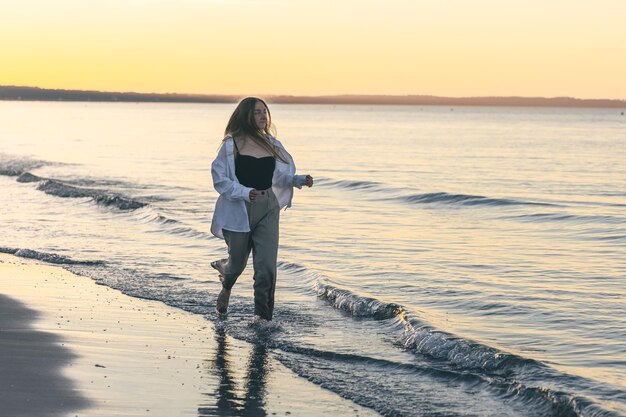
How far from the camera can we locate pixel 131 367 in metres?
7.50

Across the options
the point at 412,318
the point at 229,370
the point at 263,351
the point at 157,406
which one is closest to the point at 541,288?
the point at 412,318

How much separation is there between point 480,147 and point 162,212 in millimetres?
39846

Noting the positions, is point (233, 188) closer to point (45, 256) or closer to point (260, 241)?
point (260, 241)

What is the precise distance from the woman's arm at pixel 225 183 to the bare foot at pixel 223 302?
1.27 metres

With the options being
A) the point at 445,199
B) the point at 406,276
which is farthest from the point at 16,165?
the point at 406,276

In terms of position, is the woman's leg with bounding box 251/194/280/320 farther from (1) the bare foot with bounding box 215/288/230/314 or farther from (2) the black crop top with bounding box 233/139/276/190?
(1) the bare foot with bounding box 215/288/230/314

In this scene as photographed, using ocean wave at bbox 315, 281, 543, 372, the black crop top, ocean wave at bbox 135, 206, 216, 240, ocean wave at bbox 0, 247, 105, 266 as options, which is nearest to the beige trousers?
the black crop top

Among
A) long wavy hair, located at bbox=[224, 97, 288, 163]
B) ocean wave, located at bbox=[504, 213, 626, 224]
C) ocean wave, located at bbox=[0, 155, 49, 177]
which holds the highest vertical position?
long wavy hair, located at bbox=[224, 97, 288, 163]

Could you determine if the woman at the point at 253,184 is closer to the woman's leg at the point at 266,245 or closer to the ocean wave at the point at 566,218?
the woman's leg at the point at 266,245

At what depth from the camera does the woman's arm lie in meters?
8.51

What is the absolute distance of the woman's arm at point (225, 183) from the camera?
851 centimetres

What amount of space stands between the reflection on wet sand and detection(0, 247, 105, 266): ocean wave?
4.99 meters

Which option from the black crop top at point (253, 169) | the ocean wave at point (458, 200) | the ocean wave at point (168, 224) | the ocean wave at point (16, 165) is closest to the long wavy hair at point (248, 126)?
the black crop top at point (253, 169)

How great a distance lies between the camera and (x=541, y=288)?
1189cm
